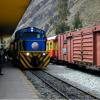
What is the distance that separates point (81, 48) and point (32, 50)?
14.9 feet

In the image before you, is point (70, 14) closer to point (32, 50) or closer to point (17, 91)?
point (32, 50)

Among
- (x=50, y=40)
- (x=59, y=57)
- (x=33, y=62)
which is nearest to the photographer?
(x=33, y=62)

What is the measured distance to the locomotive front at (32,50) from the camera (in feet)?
99.7

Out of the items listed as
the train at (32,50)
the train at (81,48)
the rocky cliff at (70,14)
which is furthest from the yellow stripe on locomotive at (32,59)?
the rocky cliff at (70,14)

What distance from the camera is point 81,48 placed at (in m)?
27.5

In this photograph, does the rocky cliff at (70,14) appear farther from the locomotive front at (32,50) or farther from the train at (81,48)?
the locomotive front at (32,50)

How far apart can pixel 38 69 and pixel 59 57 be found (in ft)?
19.1

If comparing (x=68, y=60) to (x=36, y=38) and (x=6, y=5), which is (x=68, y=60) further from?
(x=6, y=5)

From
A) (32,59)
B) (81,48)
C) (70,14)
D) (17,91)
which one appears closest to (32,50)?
(32,59)

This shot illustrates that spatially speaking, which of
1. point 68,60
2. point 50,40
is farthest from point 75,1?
point 68,60

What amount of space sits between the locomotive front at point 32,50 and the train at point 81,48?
7.03ft

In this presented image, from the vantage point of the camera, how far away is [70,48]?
3161 centimetres

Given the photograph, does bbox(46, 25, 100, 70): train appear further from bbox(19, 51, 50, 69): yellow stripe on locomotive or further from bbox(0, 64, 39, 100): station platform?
bbox(0, 64, 39, 100): station platform

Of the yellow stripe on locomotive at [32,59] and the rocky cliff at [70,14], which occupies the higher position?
the rocky cliff at [70,14]
